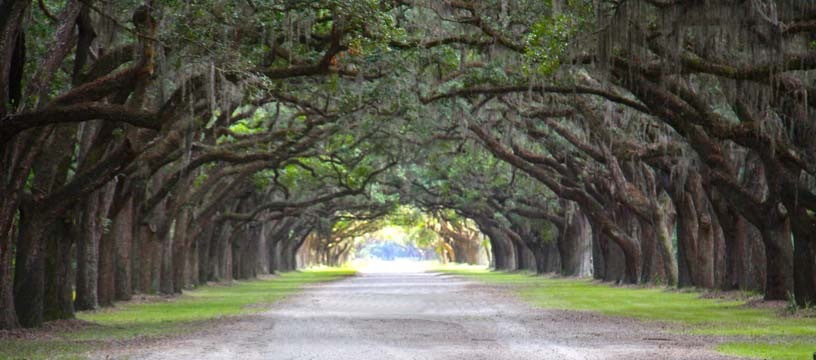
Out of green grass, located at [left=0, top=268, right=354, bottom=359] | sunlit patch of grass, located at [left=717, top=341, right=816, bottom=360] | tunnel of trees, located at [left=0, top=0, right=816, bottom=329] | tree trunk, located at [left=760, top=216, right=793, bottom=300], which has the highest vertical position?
tunnel of trees, located at [left=0, top=0, right=816, bottom=329]

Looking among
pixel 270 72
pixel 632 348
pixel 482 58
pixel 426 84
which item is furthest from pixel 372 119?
pixel 632 348

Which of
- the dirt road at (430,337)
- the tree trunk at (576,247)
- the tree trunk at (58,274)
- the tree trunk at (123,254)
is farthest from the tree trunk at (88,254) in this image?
the tree trunk at (576,247)

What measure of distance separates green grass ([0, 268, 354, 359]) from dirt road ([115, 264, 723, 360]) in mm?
934

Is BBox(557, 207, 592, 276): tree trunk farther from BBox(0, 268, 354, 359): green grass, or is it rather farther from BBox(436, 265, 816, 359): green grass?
Result: BBox(0, 268, 354, 359): green grass

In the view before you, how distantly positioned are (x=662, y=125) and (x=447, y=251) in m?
118

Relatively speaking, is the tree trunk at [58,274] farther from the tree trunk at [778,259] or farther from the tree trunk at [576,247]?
the tree trunk at [576,247]

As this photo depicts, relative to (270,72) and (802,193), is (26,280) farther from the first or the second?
(802,193)

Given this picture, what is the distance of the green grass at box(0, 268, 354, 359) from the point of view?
51.0 feet

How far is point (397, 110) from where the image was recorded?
2800 cm

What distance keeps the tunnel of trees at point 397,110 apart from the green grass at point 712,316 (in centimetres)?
124

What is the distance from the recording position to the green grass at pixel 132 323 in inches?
612

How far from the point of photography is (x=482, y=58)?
23.9 meters

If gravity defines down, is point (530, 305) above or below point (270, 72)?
below

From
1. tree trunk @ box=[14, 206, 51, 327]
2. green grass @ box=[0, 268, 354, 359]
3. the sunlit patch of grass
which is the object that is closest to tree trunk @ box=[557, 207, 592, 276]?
green grass @ box=[0, 268, 354, 359]
